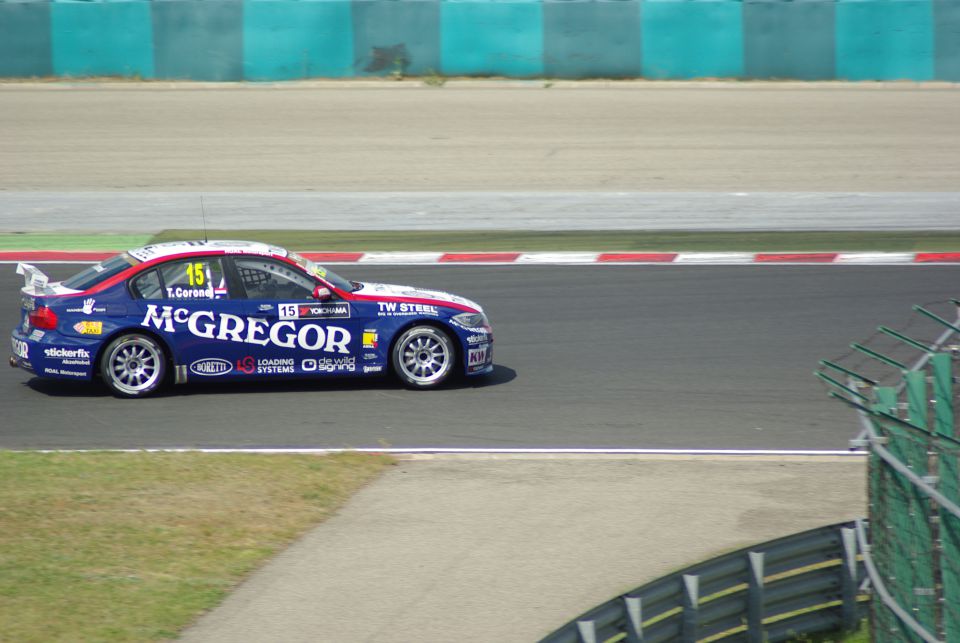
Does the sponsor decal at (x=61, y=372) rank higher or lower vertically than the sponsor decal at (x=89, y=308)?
lower

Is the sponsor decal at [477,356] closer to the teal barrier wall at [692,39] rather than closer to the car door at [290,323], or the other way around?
the car door at [290,323]

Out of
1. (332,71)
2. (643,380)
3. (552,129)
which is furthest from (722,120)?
(643,380)

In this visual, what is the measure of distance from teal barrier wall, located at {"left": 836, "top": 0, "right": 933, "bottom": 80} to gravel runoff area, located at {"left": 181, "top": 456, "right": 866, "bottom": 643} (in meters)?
22.5

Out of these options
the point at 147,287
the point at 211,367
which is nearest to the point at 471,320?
the point at 211,367

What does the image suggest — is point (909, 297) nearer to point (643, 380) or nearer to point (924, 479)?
point (643, 380)

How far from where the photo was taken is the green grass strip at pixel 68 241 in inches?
752

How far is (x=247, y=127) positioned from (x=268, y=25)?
13.2 ft

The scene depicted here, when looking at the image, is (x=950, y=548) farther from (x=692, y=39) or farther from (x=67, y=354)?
(x=692, y=39)

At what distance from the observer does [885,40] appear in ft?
99.9

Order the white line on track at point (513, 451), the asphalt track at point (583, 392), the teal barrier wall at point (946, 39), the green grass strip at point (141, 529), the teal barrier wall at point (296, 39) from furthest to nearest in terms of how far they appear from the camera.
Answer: the teal barrier wall at point (296, 39) → the teal barrier wall at point (946, 39) → the asphalt track at point (583, 392) → the white line on track at point (513, 451) → the green grass strip at point (141, 529)

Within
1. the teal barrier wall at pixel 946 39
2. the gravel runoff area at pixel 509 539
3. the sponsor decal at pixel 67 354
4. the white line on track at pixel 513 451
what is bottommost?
the gravel runoff area at pixel 509 539

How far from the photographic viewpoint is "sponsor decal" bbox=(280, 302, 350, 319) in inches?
461

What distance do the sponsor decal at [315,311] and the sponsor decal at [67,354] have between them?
1.80m

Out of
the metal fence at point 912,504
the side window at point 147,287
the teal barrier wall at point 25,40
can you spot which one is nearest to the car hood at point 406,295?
the side window at point 147,287
